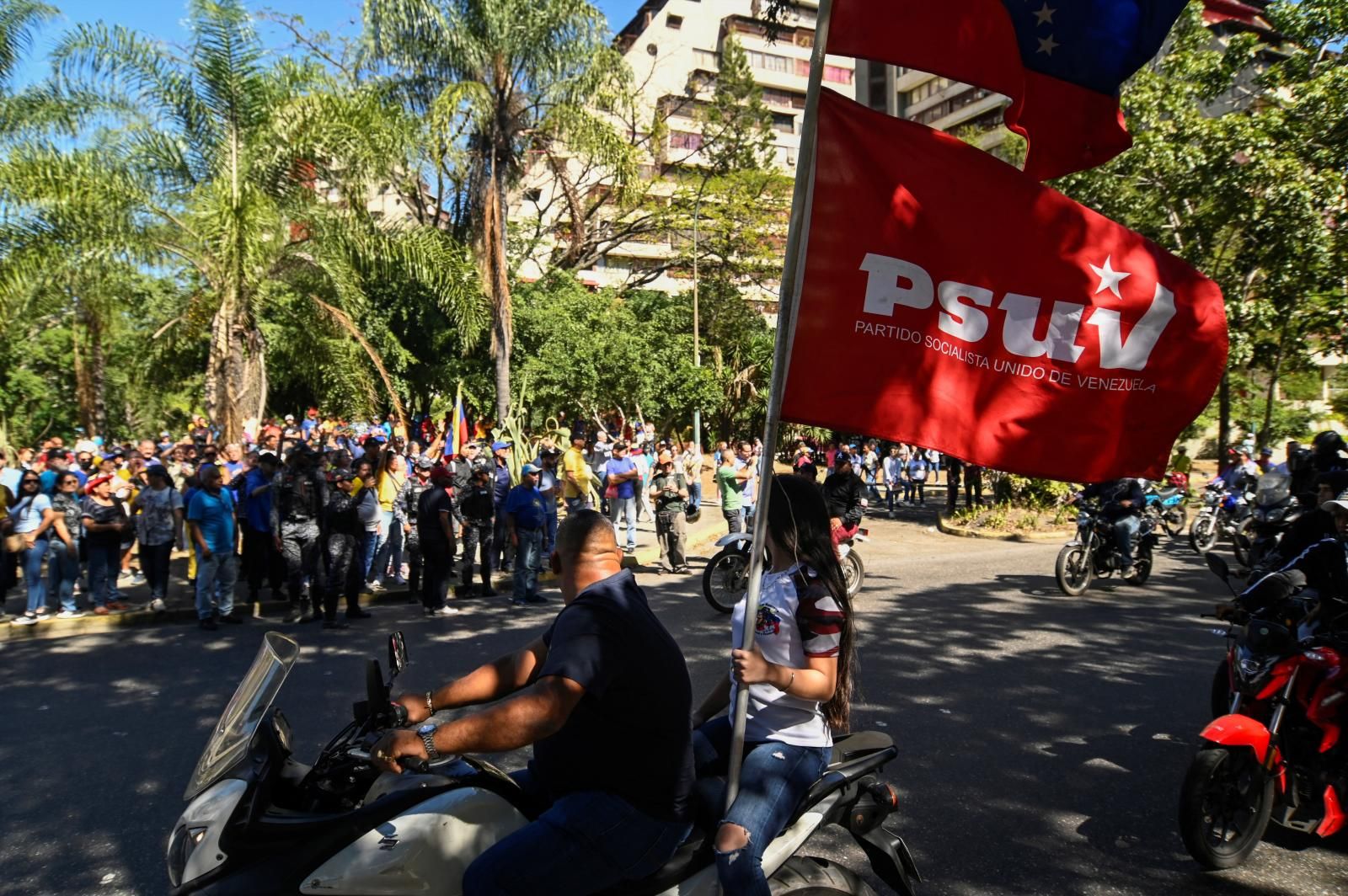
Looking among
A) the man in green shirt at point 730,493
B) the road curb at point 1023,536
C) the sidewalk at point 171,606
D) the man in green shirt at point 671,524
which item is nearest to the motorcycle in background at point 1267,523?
the road curb at point 1023,536

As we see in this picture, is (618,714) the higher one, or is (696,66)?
(696,66)

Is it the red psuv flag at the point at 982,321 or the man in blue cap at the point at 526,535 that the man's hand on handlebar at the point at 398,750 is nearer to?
the red psuv flag at the point at 982,321

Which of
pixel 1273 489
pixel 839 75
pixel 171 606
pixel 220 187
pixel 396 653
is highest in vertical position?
pixel 839 75

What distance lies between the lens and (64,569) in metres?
9.83

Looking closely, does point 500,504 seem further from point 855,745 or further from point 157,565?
point 855,745

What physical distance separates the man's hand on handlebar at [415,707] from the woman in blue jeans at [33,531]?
8385 millimetres

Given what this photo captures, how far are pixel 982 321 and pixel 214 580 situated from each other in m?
8.82

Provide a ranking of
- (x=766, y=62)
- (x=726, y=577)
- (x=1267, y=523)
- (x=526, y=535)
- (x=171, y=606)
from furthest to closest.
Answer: (x=766, y=62) → (x=526, y=535) → (x=171, y=606) → (x=726, y=577) → (x=1267, y=523)

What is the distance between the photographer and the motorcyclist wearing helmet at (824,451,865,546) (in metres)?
10.7

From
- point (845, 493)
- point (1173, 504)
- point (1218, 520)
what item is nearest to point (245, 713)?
point (845, 493)

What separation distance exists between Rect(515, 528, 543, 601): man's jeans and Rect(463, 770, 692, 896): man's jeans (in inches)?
325

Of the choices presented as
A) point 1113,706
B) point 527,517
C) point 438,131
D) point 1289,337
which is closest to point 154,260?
point 438,131

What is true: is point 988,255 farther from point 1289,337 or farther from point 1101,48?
point 1289,337

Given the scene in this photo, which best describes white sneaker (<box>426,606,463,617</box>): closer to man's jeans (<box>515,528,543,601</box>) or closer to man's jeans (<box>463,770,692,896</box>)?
man's jeans (<box>515,528,543,601</box>)
